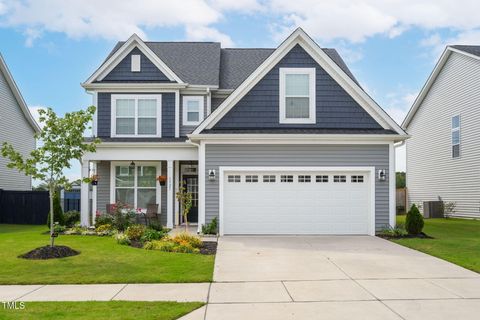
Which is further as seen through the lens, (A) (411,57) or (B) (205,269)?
(A) (411,57)

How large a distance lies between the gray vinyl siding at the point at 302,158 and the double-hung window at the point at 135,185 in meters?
4.21

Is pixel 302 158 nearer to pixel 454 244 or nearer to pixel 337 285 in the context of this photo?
pixel 454 244

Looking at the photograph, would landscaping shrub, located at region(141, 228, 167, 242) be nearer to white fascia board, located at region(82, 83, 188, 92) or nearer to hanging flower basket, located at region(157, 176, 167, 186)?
hanging flower basket, located at region(157, 176, 167, 186)

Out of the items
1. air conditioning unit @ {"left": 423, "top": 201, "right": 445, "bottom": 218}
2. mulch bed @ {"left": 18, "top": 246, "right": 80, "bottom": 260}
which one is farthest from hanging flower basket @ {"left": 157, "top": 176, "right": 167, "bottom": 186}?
air conditioning unit @ {"left": 423, "top": 201, "right": 445, "bottom": 218}

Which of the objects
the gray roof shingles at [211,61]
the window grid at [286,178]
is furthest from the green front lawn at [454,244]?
the gray roof shingles at [211,61]

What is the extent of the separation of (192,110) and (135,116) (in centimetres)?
228

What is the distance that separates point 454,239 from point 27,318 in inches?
488

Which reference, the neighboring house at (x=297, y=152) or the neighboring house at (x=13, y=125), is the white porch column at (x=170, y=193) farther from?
the neighboring house at (x=13, y=125)

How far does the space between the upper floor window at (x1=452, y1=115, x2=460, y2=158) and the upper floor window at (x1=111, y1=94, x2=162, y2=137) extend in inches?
564

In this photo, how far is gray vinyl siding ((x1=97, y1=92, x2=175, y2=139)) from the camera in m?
18.7

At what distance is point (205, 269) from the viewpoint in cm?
942

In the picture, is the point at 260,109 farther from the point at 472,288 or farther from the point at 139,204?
the point at 472,288

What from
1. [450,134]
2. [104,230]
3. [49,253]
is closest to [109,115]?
[104,230]

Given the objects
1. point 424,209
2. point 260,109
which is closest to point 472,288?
point 260,109
